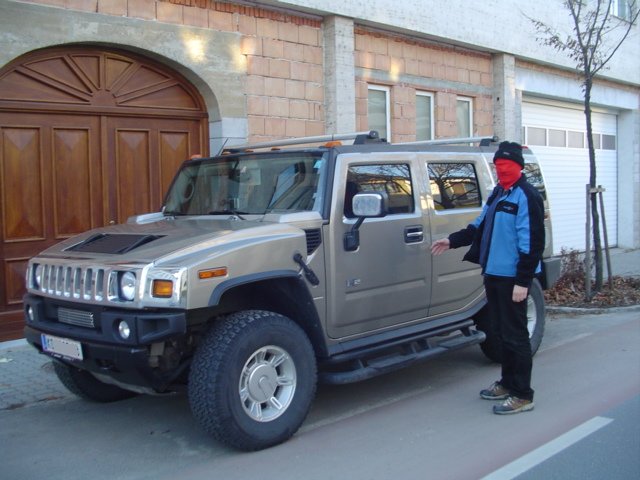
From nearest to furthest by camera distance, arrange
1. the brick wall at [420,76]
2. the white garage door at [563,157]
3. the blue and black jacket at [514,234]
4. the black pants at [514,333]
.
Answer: the blue and black jacket at [514,234] → the black pants at [514,333] → the brick wall at [420,76] → the white garage door at [563,157]

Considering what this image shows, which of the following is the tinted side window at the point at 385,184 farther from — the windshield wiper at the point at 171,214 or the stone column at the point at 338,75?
the stone column at the point at 338,75

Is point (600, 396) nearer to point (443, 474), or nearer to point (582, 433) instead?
point (582, 433)

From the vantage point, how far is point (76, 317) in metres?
4.52

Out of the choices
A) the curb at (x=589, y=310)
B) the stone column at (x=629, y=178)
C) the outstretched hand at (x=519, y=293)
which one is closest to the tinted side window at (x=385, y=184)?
the outstretched hand at (x=519, y=293)

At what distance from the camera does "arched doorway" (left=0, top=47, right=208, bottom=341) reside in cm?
787

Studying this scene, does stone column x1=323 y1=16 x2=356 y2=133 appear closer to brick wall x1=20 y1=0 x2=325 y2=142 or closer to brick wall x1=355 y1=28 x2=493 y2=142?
brick wall x1=20 y1=0 x2=325 y2=142

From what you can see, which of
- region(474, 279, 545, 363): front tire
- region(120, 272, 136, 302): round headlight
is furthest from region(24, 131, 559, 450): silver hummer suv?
region(474, 279, 545, 363): front tire

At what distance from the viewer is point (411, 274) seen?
561 cm

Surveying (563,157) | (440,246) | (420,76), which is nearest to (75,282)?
(440,246)

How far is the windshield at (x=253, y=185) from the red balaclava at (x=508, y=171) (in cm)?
132

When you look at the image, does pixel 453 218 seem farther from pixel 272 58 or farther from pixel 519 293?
pixel 272 58

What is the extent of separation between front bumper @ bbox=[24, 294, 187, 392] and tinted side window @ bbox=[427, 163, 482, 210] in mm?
2684

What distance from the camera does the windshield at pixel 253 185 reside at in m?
5.17

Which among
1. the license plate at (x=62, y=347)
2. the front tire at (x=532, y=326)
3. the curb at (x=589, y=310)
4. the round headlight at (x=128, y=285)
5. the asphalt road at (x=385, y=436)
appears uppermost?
the round headlight at (x=128, y=285)
